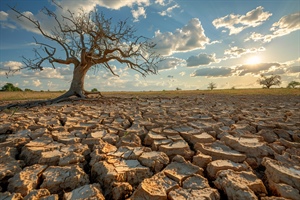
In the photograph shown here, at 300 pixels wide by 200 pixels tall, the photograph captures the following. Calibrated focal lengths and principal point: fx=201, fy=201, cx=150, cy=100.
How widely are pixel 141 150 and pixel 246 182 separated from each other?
3.80 feet

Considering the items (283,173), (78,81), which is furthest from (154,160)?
→ (78,81)

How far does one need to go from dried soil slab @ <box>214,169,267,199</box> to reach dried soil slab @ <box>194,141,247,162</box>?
360 millimetres

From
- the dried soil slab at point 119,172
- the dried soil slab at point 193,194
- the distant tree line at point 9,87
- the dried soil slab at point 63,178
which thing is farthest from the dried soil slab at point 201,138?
the distant tree line at point 9,87

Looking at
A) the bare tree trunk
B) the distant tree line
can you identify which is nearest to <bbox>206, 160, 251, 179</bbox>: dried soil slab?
the bare tree trunk

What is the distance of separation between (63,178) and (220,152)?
1677mm


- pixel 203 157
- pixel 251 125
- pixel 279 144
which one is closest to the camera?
pixel 203 157

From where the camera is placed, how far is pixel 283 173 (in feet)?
5.93

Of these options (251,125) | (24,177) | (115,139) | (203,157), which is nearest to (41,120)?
(115,139)

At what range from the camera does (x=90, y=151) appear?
98.3 inches

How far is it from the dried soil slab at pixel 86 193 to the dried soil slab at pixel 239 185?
3.30 ft

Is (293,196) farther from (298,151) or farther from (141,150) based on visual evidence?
(141,150)

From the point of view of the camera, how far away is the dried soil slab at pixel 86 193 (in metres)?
1.58

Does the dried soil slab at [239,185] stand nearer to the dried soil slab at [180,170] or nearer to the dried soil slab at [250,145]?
the dried soil slab at [180,170]

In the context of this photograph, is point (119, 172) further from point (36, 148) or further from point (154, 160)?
point (36, 148)
